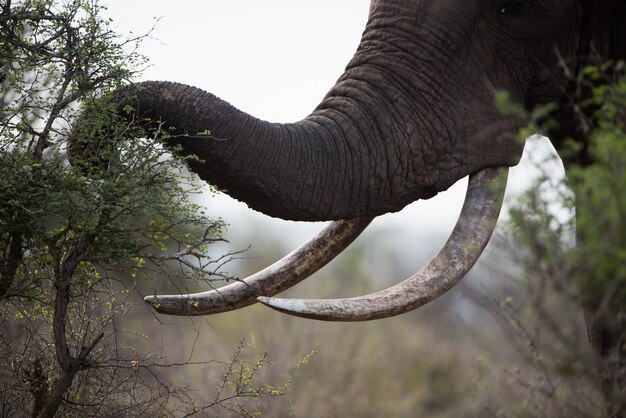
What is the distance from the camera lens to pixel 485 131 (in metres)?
4.55

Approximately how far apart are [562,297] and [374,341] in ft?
25.9

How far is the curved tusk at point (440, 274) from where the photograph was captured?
3.95 m

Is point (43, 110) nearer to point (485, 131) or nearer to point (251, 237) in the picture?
point (485, 131)

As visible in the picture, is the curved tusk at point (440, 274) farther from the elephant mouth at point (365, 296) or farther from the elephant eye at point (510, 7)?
the elephant eye at point (510, 7)

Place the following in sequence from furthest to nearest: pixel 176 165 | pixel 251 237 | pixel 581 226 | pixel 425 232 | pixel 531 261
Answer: pixel 425 232, pixel 251 237, pixel 176 165, pixel 531 261, pixel 581 226

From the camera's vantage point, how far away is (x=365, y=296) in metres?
4.13

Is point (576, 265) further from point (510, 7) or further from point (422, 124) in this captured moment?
point (510, 7)

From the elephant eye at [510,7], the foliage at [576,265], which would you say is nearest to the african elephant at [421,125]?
the elephant eye at [510,7]

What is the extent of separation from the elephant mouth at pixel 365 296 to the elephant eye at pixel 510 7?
0.61 meters

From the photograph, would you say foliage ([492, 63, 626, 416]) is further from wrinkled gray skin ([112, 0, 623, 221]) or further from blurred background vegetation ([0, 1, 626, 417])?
wrinkled gray skin ([112, 0, 623, 221])

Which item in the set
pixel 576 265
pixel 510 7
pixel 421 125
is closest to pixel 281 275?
pixel 421 125

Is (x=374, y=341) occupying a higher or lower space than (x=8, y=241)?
higher

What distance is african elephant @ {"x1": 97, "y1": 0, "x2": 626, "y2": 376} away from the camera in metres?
4.29

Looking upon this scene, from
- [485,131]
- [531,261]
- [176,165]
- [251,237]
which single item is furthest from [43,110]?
[251,237]
